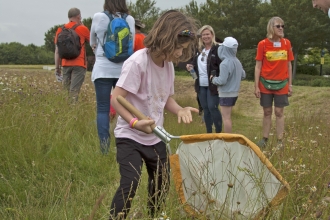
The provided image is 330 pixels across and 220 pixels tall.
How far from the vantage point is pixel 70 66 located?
22.6 ft

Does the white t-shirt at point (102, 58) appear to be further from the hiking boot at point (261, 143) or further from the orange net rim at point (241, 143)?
the orange net rim at point (241, 143)

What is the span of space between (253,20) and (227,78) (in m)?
31.0

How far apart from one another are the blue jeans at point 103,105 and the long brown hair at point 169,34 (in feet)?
5.90

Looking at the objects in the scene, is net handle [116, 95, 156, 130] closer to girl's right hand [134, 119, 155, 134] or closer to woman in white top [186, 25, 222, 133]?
girl's right hand [134, 119, 155, 134]

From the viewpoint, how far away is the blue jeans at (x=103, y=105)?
4352mm

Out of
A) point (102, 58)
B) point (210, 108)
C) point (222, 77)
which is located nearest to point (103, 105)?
point (102, 58)

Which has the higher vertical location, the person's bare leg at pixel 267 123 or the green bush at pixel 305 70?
the person's bare leg at pixel 267 123

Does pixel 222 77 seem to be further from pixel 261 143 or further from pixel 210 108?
pixel 261 143

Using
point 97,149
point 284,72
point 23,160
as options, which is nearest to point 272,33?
point 284,72

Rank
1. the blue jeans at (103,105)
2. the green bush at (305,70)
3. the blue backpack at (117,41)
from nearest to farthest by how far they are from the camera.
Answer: the blue backpack at (117,41) < the blue jeans at (103,105) < the green bush at (305,70)

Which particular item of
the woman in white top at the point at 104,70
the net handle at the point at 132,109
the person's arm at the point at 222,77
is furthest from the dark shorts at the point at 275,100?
the net handle at the point at 132,109

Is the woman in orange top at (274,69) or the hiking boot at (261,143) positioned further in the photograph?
the woman in orange top at (274,69)

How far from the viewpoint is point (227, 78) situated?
18.4 ft

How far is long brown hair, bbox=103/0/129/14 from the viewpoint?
4437 millimetres
